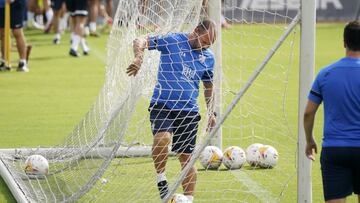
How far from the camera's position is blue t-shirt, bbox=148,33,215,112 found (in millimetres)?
8172

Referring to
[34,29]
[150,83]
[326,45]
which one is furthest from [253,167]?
[34,29]

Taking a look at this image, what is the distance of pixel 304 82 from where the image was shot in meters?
7.18

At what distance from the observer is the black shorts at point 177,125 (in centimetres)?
816

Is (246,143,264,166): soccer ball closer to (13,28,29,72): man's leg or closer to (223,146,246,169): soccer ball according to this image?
(223,146,246,169): soccer ball

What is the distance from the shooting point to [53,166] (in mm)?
9727

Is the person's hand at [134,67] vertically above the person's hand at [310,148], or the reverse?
the person's hand at [134,67]

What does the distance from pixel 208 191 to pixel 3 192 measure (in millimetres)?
1929

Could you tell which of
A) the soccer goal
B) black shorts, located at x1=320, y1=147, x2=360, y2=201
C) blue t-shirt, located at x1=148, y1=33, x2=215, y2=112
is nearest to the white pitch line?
the soccer goal

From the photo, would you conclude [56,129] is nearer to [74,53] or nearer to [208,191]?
[208,191]

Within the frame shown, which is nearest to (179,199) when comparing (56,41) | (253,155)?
(253,155)

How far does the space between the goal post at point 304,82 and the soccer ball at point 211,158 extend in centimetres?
250

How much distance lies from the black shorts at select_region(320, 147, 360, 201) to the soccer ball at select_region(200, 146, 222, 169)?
10.9 ft

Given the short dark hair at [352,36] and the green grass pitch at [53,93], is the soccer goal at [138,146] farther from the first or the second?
the short dark hair at [352,36]

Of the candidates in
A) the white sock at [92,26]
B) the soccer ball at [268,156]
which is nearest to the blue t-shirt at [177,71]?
the soccer ball at [268,156]
